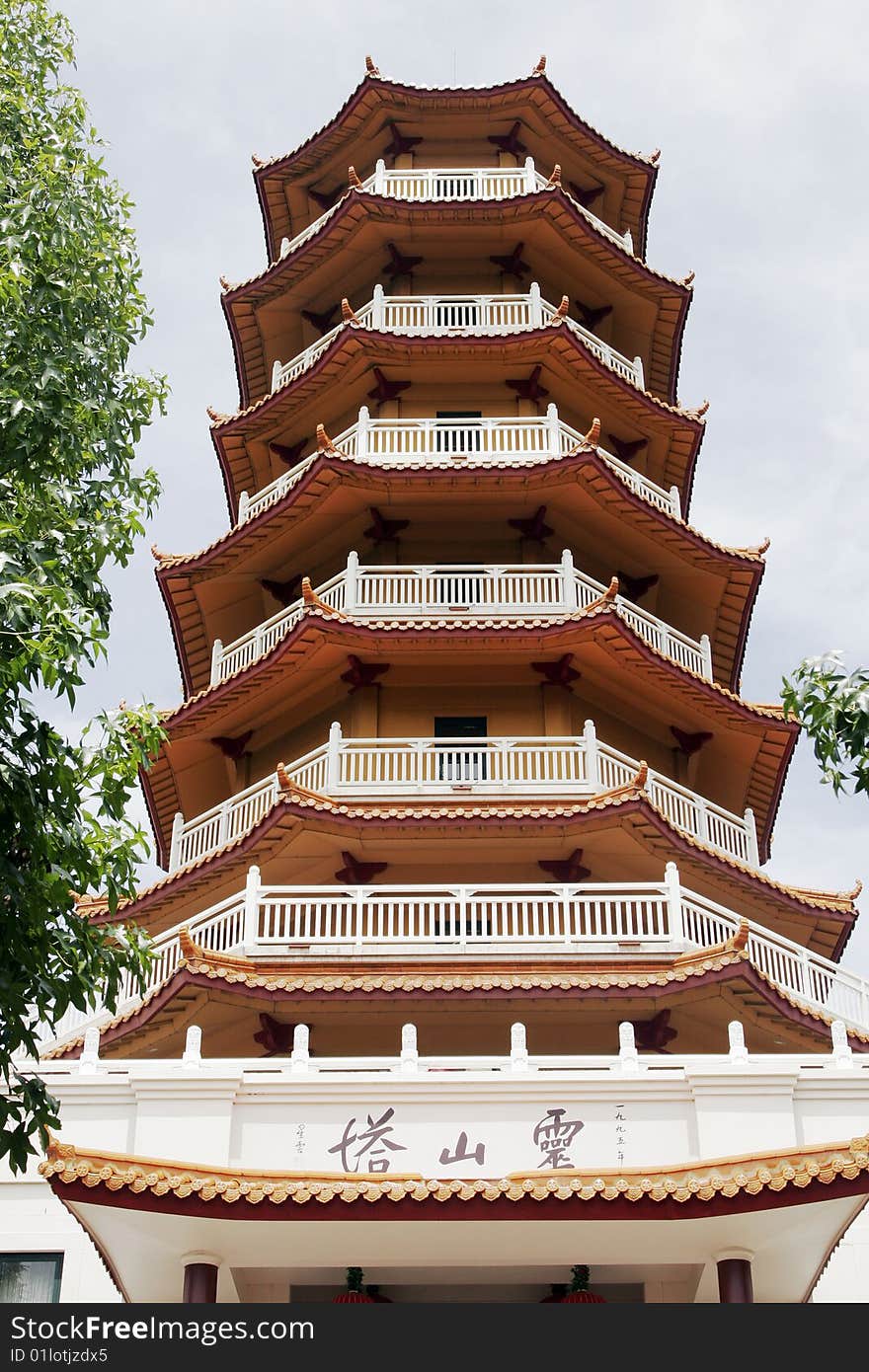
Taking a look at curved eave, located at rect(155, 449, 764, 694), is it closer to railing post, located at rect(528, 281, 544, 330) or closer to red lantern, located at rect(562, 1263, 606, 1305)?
railing post, located at rect(528, 281, 544, 330)

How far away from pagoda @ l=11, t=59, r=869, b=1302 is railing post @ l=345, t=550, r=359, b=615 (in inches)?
2.1

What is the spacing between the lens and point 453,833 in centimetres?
1933

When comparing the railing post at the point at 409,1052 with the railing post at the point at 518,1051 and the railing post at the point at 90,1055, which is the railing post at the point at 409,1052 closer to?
the railing post at the point at 518,1051

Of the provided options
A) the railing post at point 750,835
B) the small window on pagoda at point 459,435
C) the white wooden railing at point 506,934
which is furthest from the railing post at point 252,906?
the small window on pagoda at point 459,435

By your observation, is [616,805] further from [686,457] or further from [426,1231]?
[686,457]

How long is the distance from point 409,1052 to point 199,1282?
8.92ft

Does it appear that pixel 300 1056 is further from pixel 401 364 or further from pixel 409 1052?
pixel 401 364


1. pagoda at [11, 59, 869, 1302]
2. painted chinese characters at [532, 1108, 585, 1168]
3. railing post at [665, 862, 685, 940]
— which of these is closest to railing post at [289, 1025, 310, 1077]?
pagoda at [11, 59, 869, 1302]

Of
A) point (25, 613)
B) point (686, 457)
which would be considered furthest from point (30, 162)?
point (686, 457)

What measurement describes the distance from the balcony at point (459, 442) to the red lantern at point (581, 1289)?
12036 millimetres

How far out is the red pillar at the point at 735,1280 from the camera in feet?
43.7

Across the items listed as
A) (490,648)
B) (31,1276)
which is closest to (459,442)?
(490,648)

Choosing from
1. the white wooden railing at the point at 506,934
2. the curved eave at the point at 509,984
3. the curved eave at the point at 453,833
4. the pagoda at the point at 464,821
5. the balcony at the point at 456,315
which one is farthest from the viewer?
the balcony at the point at 456,315

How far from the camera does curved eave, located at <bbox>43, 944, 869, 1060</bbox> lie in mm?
16797
